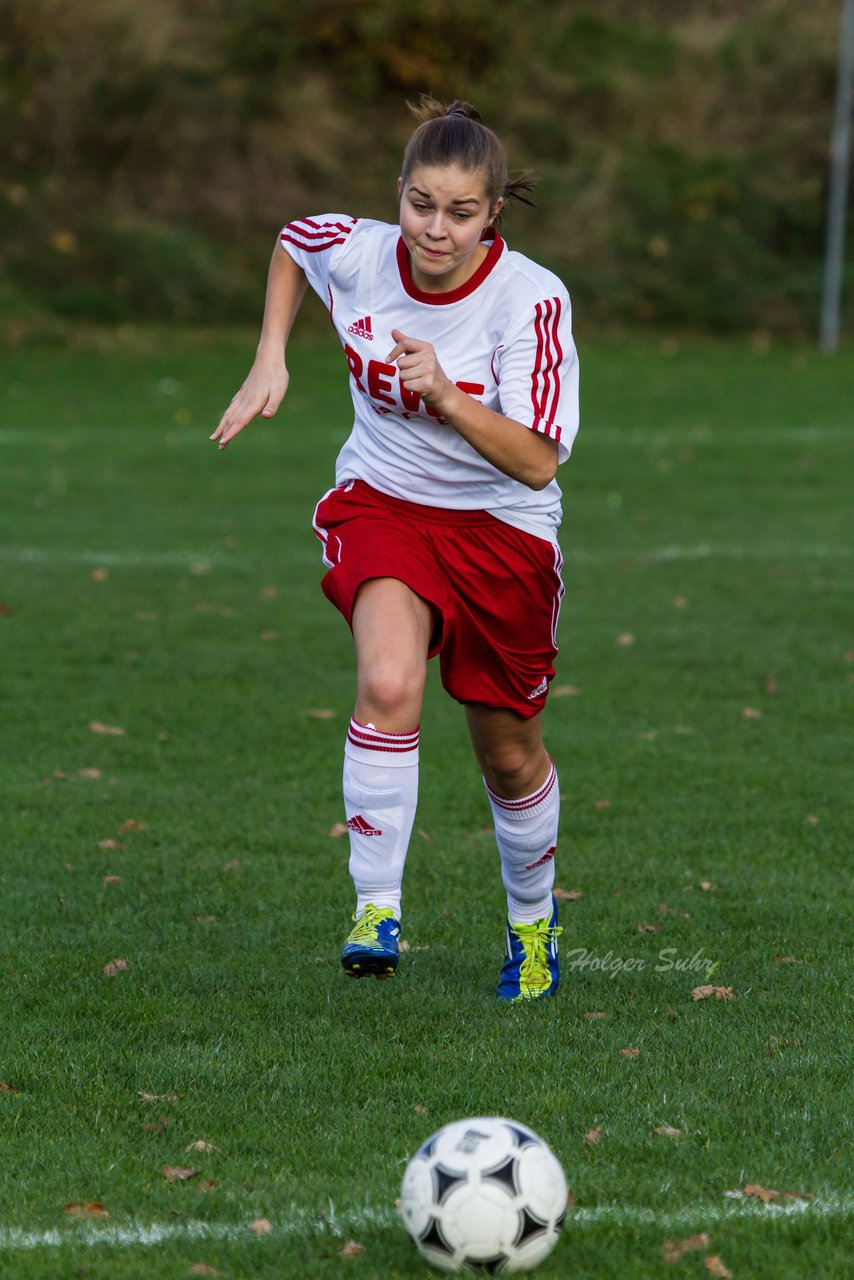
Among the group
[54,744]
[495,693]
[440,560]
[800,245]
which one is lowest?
[54,744]

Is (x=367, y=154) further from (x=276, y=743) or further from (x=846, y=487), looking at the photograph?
(x=276, y=743)

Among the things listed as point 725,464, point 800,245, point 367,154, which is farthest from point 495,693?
point 800,245

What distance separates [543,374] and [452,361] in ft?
0.79

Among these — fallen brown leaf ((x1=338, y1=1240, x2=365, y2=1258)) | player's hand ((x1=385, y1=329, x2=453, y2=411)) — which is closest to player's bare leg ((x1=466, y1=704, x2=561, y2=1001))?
player's hand ((x1=385, y1=329, x2=453, y2=411))

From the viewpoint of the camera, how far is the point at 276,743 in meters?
7.57

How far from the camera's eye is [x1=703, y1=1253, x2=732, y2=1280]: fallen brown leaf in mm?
3098

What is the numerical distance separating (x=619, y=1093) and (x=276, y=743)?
3.81 metres

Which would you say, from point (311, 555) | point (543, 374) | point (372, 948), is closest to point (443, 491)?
point (543, 374)

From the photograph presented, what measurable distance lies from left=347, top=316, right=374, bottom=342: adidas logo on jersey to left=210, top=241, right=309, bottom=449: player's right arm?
156 millimetres

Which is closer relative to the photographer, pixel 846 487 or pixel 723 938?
pixel 723 938

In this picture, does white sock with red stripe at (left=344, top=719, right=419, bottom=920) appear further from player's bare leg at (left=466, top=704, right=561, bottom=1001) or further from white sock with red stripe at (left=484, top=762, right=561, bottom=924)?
white sock with red stripe at (left=484, top=762, right=561, bottom=924)

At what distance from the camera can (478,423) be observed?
4090 millimetres

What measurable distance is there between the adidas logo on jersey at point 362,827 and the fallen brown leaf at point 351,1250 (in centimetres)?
120

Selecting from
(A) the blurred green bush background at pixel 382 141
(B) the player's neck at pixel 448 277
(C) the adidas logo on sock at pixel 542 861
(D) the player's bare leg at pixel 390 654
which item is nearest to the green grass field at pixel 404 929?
(C) the adidas logo on sock at pixel 542 861
